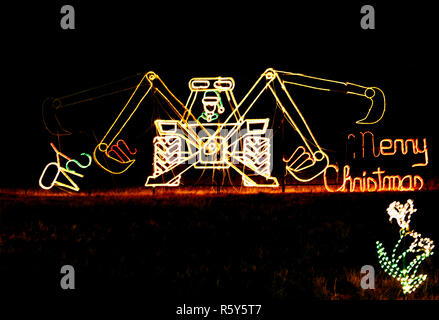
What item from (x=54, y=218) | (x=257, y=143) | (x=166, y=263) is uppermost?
(x=257, y=143)

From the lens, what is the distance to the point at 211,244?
578 centimetres

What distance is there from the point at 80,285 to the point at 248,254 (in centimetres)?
180

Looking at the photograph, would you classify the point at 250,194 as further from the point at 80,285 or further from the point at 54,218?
the point at 80,285

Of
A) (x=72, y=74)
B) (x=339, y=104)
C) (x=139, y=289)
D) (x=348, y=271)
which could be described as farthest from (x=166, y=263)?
(x=339, y=104)

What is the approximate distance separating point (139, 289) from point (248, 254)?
140 centimetres

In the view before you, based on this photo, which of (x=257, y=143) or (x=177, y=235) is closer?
(x=177, y=235)

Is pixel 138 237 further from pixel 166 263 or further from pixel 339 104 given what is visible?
pixel 339 104

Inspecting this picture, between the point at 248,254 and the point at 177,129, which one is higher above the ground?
the point at 177,129

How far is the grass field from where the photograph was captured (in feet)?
14.9

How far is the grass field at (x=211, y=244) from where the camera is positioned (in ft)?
14.9
